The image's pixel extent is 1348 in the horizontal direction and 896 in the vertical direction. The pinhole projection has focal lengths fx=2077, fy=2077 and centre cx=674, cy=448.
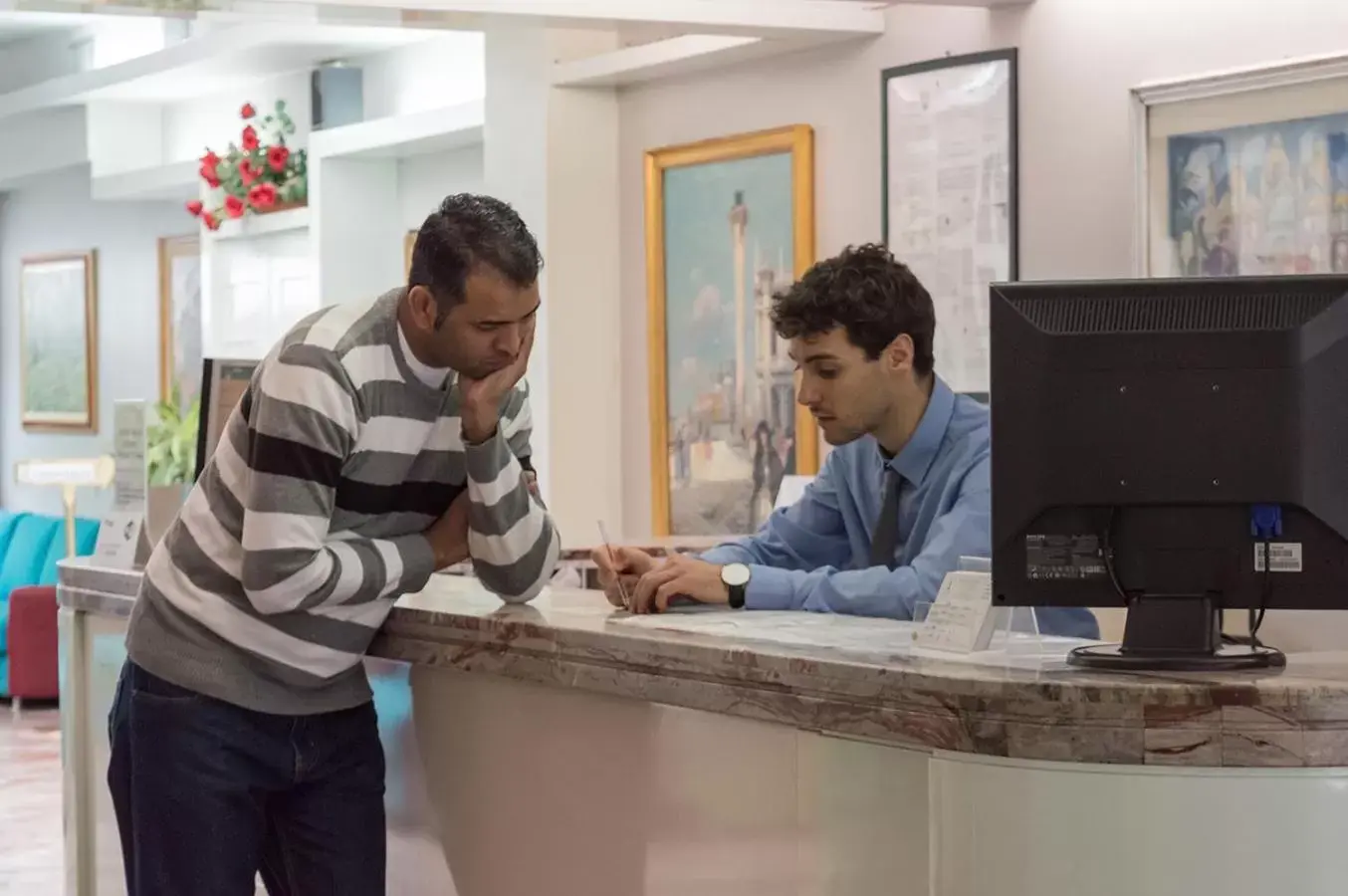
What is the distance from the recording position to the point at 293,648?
297 centimetres

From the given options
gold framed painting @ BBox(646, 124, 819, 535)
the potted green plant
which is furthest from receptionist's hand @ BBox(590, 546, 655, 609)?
the potted green plant

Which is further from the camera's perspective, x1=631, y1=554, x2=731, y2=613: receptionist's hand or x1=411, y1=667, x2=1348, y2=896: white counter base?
x1=631, y1=554, x2=731, y2=613: receptionist's hand

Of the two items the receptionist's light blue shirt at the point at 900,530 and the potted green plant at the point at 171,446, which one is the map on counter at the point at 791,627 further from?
the potted green plant at the point at 171,446

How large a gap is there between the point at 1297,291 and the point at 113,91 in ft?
31.1

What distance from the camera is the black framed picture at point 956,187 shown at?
18.9 ft

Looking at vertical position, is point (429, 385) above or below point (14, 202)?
below

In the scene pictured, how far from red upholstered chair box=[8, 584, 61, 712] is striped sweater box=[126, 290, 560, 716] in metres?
7.34

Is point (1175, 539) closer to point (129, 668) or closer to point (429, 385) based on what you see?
point (429, 385)

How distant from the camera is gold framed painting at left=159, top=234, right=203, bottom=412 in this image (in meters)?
11.4

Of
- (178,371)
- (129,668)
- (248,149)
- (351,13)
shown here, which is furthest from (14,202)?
(129,668)

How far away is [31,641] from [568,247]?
4.26 meters

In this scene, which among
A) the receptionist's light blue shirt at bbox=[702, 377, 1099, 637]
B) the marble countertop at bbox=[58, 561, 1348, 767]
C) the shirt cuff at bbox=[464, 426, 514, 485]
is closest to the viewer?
the marble countertop at bbox=[58, 561, 1348, 767]

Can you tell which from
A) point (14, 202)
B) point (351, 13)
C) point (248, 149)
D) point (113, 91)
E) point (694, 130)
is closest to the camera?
point (351, 13)

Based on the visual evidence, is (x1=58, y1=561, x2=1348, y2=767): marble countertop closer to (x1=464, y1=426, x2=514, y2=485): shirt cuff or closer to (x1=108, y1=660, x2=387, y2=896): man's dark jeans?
(x1=464, y1=426, x2=514, y2=485): shirt cuff
